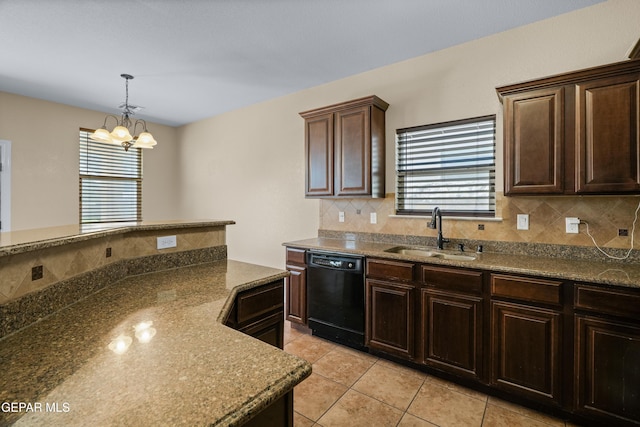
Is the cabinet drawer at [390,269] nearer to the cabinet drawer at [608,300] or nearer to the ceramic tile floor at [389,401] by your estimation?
the ceramic tile floor at [389,401]

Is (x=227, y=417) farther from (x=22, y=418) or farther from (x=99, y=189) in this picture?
(x=99, y=189)

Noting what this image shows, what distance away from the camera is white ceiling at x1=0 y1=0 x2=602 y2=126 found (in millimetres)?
2293

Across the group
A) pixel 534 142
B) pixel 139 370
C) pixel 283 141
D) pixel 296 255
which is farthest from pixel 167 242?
pixel 534 142

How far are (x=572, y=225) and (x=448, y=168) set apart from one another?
1.06 m

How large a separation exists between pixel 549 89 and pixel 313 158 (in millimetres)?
2099

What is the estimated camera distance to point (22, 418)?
0.63 m

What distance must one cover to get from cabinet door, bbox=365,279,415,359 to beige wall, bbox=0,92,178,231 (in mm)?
4469

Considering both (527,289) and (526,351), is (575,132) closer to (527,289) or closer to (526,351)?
(527,289)

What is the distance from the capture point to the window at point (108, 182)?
4.61 metres

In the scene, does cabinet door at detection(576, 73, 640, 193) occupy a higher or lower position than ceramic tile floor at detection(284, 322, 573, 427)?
higher

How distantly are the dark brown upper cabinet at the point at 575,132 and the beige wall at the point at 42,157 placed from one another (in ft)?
17.7

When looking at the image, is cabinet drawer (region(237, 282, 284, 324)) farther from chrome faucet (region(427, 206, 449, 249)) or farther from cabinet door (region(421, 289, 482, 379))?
chrome faucet (region(427, 206, 449, 249))

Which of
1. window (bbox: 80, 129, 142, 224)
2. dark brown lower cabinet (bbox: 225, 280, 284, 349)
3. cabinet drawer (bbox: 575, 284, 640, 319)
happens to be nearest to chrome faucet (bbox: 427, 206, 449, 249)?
cabinet drawer (bbox: 575, 284, 640, 319)

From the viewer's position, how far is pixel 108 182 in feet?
16.1
